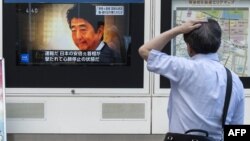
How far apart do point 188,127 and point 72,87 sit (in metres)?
3.15

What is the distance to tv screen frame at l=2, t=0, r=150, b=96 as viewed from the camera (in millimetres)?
6078

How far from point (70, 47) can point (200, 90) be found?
3227mm

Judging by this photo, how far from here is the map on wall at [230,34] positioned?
239 inches

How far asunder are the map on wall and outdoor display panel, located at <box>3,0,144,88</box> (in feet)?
1.53

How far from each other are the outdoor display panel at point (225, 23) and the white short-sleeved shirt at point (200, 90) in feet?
9.72

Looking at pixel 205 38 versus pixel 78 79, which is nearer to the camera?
pixel 205 38

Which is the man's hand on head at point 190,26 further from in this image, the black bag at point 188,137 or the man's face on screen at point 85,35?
the man's face on screen at point 85,35

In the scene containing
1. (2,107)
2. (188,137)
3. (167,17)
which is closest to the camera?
(188,137)

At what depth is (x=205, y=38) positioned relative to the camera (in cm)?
306

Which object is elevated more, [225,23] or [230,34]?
[225,23]

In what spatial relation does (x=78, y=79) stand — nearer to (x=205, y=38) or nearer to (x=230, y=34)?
(x=230, y=34)

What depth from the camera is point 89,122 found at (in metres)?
6.12

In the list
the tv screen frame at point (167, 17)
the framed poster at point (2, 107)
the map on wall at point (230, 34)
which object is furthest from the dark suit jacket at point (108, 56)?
the framed poster at point (2, 107)

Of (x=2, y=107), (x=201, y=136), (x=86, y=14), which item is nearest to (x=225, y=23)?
(x=86, y=14)
